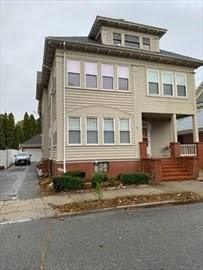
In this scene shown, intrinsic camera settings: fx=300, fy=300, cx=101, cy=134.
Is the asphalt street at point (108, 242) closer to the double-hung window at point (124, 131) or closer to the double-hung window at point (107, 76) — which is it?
the double-hung window at point (124, 131)

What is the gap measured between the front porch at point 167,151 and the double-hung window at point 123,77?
2454 millimetres

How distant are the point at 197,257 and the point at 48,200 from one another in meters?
6.97

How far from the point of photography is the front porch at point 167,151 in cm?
1559

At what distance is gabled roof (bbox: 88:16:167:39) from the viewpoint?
17.8 m

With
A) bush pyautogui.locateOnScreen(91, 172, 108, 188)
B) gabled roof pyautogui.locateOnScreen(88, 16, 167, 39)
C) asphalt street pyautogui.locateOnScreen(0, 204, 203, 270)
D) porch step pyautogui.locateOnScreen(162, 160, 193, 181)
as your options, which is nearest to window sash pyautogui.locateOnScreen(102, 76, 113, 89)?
gabled roof pyautogui.locateOnScreen(88, 16, 167, 39)

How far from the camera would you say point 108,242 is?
5812mm

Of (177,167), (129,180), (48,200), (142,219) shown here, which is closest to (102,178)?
(129,180)

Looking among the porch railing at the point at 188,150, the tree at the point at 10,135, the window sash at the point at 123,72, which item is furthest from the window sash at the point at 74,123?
the tree at the point at 10,135

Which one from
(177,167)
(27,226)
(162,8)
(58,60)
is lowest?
(27,226)

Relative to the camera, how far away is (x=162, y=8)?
16.8 metres

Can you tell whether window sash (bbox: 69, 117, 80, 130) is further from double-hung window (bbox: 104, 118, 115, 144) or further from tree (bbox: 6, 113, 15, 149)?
tree (bbox: 6, 113, 15, 149)

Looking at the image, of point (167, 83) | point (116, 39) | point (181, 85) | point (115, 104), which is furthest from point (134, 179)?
point (116, 39)

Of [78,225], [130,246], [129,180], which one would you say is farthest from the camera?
[129,180]

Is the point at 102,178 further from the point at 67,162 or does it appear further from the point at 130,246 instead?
the point at 130,246
